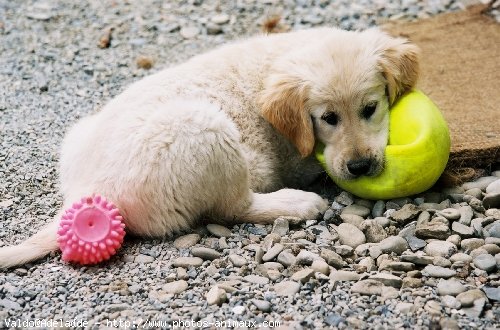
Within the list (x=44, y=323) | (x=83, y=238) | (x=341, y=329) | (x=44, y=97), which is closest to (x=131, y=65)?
(x=44, y=97)

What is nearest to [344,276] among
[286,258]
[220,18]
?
[286,258]

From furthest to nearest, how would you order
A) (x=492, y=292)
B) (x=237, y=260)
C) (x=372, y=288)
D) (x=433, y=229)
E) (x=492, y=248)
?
1. (x=433, y=229)
2. (x=237, y=260)
3. (x=492, y=248)
4. (x=372, y=288)
5. (x=492, y=292)

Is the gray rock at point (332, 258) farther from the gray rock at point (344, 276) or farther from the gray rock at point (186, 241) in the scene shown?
the gray rock at point (186, 241)

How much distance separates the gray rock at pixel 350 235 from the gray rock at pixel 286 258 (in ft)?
1.19

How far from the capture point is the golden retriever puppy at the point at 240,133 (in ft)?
13.0

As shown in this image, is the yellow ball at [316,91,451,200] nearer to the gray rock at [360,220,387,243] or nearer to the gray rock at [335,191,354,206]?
the gray rock at [335,191,354,206]

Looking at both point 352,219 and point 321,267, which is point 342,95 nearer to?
point 352,219

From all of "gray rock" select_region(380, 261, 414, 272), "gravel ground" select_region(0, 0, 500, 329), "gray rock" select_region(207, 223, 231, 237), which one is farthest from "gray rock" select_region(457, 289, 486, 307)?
"gray rock" select_region(207, 223, 231, 237)

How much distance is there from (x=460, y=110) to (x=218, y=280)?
8.37ft

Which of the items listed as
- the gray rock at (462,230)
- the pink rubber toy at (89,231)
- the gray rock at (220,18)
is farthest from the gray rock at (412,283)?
the gray rock at (220,18)

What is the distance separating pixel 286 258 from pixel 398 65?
57.8 inches

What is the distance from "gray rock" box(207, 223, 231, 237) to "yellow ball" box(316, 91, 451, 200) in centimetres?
79

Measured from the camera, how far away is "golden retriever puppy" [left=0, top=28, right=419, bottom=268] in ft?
13.0

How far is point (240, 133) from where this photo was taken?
4.45 metres
